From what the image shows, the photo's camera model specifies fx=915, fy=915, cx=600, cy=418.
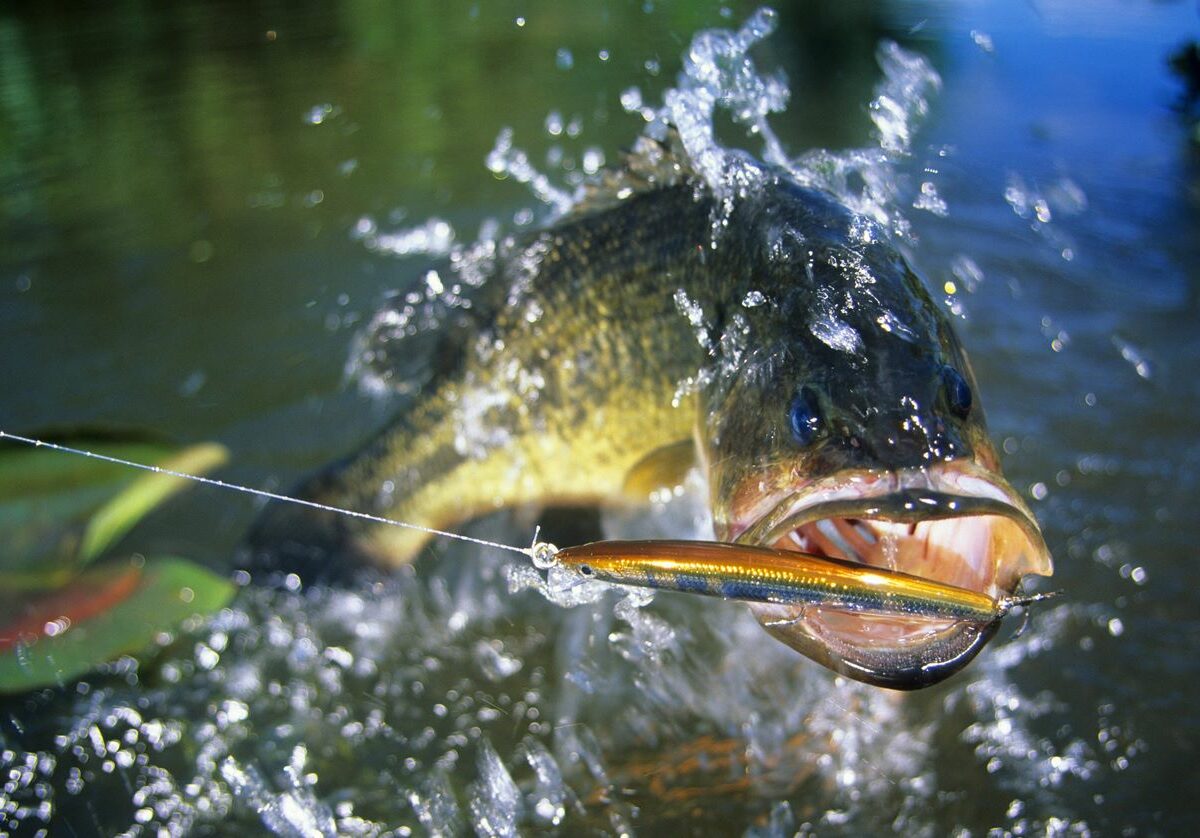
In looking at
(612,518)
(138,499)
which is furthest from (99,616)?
(612,518)

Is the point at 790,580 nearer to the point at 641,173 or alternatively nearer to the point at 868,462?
the point at 868,462

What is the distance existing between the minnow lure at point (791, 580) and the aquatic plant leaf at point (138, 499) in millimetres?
2553

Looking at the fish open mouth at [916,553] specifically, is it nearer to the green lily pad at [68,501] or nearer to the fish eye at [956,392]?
the fish eye at [956,392]

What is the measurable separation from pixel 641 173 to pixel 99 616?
2125 mm

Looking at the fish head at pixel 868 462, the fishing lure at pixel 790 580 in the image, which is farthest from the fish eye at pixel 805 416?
the fishing lure at pixel 790 580

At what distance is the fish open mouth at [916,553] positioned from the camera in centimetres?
137

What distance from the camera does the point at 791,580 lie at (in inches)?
50.6

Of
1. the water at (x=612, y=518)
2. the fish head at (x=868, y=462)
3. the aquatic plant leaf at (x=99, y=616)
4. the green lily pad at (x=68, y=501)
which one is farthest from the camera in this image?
the green lily pad at (x=68, y=501)

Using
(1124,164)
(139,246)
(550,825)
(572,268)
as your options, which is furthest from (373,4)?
(550,825)

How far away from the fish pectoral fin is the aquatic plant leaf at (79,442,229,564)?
1.86 meters

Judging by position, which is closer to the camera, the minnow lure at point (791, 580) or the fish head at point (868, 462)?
the minnow lure at point (791, 580)

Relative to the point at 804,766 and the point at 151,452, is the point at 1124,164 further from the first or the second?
the point at 151,452

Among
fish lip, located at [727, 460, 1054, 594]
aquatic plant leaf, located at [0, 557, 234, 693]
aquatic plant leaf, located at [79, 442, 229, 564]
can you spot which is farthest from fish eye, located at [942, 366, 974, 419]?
aquatic plant leaf, located at [79, 442, 229, 564]

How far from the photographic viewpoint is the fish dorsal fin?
2.33 metres
